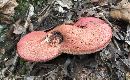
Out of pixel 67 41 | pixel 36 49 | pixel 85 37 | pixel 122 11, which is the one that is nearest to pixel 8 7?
pixel 36 49

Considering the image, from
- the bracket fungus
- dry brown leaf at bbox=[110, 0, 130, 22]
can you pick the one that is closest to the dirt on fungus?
dry brown leaf at bbox=[110, 0, 130, 22]

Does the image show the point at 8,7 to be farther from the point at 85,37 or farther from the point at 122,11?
the point at 122,11

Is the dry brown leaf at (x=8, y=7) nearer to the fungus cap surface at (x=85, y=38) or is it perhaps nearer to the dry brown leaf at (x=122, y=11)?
the fungus cap surface at (x=85, y=38)

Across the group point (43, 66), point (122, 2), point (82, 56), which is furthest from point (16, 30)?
point (122, 2)

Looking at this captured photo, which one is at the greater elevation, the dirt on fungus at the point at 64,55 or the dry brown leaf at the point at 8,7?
the dry brown leaf at the point at 8,7

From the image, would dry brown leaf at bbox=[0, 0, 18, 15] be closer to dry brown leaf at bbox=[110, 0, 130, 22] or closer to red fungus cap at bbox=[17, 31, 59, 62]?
red fungus cap at bbox=[17, 31, 59, 62]

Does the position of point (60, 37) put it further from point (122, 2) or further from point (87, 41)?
point (122, 2)

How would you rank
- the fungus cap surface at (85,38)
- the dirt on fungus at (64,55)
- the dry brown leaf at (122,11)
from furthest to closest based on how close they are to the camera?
the dry brown leaf at (122,11) < the dirt on fungus at (64,55) < the fungus cap surface at (85,38)

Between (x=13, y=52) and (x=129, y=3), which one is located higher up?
(x=129, y=3)

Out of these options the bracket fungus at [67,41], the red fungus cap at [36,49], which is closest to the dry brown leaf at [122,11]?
the bracket fungus at [67,41]
